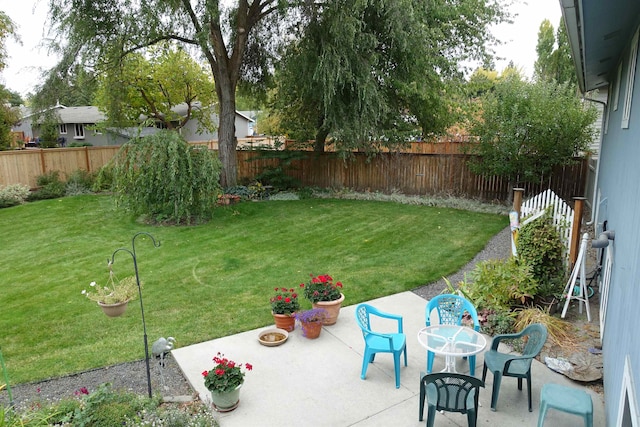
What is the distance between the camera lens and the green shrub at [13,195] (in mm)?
12703

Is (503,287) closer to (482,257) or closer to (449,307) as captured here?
(449,307)

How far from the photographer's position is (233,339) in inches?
204

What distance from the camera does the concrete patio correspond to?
3.75 m

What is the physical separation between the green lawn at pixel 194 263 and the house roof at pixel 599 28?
3893 millimetres

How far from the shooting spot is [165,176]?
10.1 metres

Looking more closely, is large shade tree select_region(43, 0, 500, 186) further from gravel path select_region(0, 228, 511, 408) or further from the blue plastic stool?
the blue plastic stool

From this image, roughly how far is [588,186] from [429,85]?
518 cm

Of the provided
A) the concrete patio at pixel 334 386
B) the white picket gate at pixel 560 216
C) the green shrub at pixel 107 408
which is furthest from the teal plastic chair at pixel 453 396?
the white picket gate at pixel 560 216

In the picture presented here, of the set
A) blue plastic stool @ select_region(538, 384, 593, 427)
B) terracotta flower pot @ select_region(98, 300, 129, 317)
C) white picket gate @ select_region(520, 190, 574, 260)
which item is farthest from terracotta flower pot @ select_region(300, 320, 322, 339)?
white picket gate @ select_region(520, 190, 574, 260)

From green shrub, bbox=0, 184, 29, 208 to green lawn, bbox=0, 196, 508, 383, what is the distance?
1.95ft

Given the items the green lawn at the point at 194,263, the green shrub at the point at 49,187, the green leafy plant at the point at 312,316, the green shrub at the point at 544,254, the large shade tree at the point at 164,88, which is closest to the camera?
the green leafy plant at the point at 312,316

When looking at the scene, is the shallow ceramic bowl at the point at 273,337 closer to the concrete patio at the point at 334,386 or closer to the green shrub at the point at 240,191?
the concrete patio at the point at 334,386

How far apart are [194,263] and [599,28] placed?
6962 millimetres

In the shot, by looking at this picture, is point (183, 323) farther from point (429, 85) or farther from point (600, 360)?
point (429, 85)
